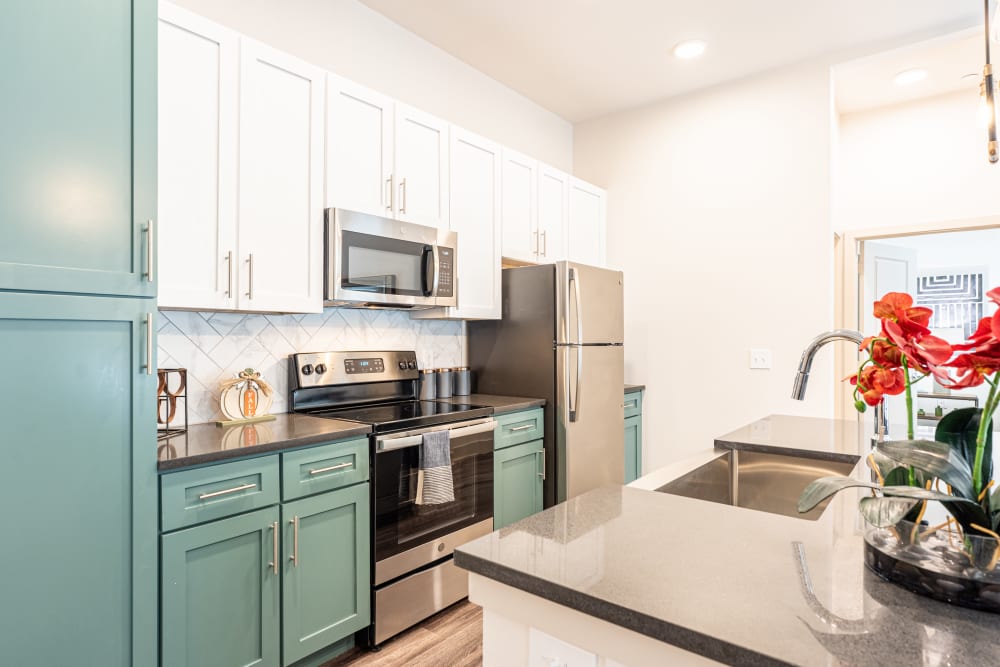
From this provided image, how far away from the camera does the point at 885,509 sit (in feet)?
2.17

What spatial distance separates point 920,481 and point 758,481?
1122 mm

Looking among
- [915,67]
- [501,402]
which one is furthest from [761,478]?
[915,67]

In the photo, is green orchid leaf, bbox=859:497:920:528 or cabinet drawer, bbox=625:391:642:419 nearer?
green orchid leaf, bbox=859:497:920:528

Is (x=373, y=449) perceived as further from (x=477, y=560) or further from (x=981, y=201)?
(x=981, y=201)

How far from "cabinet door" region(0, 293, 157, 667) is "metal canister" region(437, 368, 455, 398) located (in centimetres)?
163

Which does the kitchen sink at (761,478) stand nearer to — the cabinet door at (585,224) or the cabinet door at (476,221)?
the cabinet door at (476,221)

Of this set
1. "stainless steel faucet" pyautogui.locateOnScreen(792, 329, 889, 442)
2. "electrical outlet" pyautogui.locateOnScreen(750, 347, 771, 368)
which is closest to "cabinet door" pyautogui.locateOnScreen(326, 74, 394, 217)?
"stainless steel faucet" pyautogui.locateOnScreen(792, 329, 889, 442)

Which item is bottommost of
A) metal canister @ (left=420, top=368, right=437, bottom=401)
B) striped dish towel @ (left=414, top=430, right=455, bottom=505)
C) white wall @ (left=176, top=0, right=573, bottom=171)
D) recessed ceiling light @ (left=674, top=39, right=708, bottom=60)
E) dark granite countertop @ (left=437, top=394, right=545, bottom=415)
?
striped dish towel @ (left=414, top=430, right=455, bottom=505)

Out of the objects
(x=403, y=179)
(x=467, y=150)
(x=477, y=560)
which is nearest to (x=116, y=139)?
(x=403, y=179)

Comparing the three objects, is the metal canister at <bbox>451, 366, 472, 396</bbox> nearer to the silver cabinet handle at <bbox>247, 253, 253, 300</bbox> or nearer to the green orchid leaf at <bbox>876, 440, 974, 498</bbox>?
the silver cabinet handle at <bbox>247, 253, 253, 300</bbox>

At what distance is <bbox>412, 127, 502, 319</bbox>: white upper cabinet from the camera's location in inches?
112

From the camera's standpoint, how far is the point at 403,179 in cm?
256

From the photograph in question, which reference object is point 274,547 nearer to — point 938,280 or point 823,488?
point 823,488

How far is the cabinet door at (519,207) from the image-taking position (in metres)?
3.17
